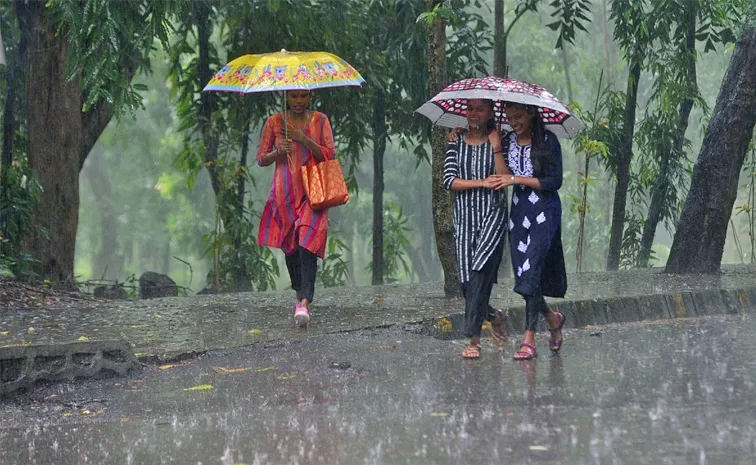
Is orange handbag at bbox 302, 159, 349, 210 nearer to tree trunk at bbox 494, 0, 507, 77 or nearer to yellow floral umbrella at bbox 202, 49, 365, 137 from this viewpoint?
yellow floral umbrella at bbox 202, 49, 365, 137

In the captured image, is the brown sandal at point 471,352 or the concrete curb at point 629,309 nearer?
the brown sandal at point 471,352

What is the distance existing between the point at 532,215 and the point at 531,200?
98 mm

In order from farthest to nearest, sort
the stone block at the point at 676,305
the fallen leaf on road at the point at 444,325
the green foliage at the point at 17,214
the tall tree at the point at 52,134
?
the tall tree at the point at 52,134
the green foliage at the point at 17,214
the stone block at the point at 676,305
the fallen leaf on road at the point at 444,325

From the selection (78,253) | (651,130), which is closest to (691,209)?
(651,130)

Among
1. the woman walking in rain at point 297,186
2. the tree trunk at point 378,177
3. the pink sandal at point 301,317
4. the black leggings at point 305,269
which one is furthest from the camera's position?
the tree trunk at point 378,177

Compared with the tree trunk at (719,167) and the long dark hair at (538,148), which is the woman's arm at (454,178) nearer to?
the long dark hair at (538,148)

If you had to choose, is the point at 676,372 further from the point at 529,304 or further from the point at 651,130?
the point at 651,130

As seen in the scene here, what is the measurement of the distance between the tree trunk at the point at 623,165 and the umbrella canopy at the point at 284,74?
310 inches

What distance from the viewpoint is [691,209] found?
13.0 metres

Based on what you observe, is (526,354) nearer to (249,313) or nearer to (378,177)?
(249,313)

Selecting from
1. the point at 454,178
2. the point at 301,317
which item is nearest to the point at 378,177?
the point at 301,317

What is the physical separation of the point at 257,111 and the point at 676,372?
9.86 m

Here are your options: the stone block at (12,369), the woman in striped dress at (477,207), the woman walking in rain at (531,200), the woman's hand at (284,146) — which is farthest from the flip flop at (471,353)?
the stone block at (12,369)

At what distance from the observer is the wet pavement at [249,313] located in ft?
28.1
